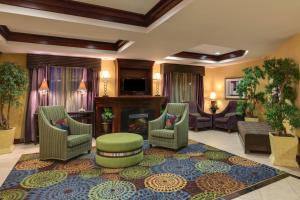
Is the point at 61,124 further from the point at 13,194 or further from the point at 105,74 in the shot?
the point at 105,74

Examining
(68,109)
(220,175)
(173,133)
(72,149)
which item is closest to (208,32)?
(173,133)

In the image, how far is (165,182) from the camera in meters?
2.77

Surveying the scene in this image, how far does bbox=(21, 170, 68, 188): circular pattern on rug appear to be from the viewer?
272cm

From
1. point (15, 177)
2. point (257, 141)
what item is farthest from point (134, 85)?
point (15, 177)

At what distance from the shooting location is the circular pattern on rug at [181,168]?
3051mm

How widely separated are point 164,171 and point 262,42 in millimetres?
3454

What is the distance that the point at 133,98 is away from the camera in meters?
5.66

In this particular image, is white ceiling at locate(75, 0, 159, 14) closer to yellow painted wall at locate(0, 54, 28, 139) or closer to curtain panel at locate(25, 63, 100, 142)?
curtain panel at locate(25, 63, 100, 142)

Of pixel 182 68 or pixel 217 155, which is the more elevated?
pixel 182 68

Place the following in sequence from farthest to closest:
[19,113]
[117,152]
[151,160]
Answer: [19,113]
[151,160]
[117,152]

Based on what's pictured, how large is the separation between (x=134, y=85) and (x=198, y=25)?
3.33 meters

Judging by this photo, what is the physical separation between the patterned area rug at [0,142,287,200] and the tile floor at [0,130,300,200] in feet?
0.41

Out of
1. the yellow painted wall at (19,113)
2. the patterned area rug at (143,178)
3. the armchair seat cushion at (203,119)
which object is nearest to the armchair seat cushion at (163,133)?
the patterned area rug at (143,178)

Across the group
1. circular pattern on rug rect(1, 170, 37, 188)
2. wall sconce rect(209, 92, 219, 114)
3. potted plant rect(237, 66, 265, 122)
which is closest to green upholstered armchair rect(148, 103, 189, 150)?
potted plant rect(237, 66, 265, 122)
